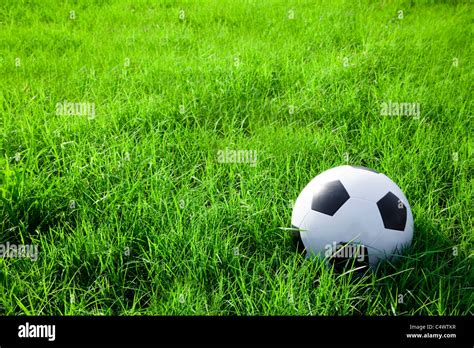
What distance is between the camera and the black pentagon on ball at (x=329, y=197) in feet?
8.20

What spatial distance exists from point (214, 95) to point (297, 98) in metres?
0.74

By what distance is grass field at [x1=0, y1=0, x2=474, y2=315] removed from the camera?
246 cm

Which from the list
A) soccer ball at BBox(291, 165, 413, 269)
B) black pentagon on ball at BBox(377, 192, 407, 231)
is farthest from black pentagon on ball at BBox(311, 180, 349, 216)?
black pentagon on ball at BBox(377, 192, 407, 231)

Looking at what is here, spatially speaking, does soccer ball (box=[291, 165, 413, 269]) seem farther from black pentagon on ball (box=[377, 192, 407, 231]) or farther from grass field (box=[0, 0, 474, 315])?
grass field (box=[0, 0, 474, 315])

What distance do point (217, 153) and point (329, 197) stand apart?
4.19 ft

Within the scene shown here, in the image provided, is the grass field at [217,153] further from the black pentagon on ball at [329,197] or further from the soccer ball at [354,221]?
the black pentagon on ball at [329,197]

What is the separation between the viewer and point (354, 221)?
245 centimetres

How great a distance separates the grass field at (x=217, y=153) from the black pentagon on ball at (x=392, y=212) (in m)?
0.20

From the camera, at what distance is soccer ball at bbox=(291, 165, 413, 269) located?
245 cm

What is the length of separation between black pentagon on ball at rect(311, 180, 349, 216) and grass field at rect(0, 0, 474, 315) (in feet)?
0.94

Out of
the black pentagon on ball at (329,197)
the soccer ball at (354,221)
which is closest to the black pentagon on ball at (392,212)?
the soccer ball at (354,221)

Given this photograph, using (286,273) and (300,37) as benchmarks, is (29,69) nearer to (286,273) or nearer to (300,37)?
(300,37)

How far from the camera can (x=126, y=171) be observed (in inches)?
127

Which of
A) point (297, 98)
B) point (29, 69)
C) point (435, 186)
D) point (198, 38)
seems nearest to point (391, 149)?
point (435, 186)
